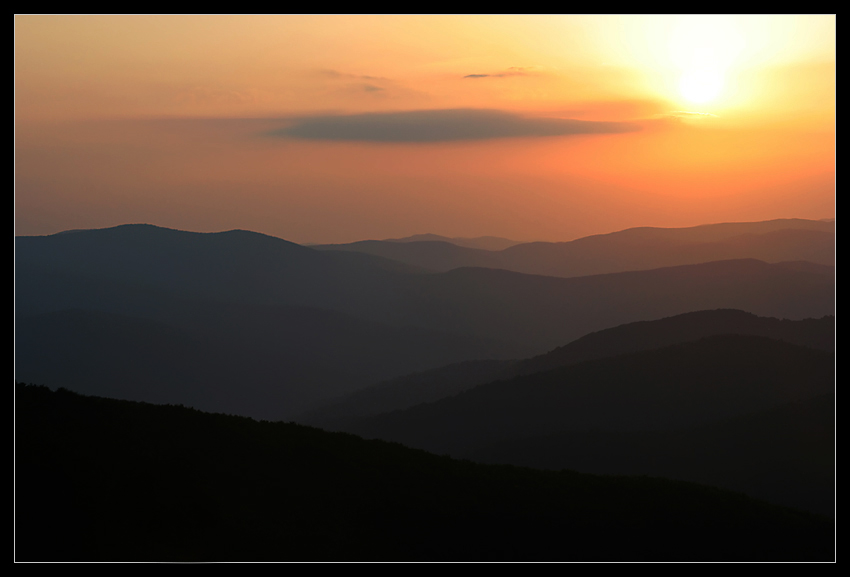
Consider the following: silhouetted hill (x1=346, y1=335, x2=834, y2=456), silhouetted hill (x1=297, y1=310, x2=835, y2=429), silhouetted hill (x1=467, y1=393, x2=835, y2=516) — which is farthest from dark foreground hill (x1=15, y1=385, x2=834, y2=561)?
silhouetted hill (x1=297, y1=310, x2=835, y2=429)

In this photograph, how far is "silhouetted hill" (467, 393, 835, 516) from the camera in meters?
69.1

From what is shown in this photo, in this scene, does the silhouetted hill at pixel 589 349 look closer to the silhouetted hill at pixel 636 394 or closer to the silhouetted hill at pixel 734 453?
the silhouetted hill at pixel 636 394

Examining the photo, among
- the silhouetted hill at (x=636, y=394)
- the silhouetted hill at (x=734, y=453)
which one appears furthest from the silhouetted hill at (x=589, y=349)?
the silhouetted hill at (x=734, y=453)

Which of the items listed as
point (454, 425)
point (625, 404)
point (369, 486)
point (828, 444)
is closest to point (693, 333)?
point (625, 404)

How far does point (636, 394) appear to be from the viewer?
4053 inches

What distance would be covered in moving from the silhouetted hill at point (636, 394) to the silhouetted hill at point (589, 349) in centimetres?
2317

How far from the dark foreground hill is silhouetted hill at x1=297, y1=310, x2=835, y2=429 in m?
105

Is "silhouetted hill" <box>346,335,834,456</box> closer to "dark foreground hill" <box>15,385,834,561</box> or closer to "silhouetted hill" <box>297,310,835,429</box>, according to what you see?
"silhouetted hill" <box>297,310,835,429</box>

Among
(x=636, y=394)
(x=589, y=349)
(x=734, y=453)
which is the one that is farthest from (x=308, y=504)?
(x=589, y=349)

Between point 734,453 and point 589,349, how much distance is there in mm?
69558

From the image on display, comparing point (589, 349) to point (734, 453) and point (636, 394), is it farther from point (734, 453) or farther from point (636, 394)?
point (734, 453)

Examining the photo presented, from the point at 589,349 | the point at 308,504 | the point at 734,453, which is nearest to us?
the point at 308,504

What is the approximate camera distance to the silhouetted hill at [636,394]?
306ft
